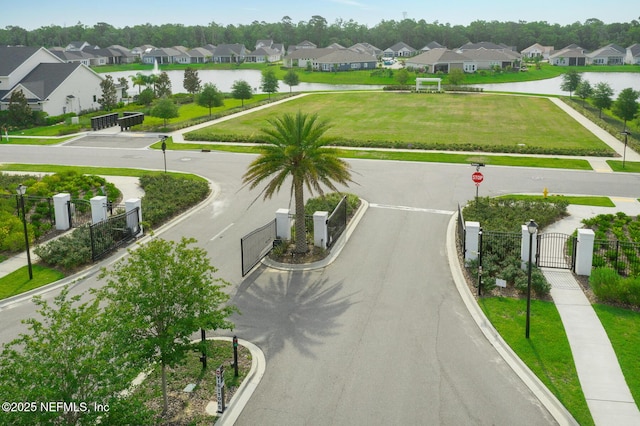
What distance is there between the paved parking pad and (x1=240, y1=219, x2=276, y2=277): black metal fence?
89.0 ft

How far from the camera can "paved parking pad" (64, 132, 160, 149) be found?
4962cm

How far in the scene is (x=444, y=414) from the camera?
13844mm

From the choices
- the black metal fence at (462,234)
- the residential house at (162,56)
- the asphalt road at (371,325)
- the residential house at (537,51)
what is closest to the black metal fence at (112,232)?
the asphalt road at (371,325)

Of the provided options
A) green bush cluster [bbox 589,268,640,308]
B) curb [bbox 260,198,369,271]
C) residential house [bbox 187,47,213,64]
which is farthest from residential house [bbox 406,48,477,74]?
green bush cluster [bbox 589,268,640,308]

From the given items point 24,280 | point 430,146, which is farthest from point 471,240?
point 430,146

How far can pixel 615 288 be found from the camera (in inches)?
764

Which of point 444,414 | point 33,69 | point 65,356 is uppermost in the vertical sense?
point 33,69

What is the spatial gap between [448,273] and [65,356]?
15286 mm

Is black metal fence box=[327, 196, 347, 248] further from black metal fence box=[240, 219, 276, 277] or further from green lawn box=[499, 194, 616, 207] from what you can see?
green lawn box=[499, 194, 616, 207]

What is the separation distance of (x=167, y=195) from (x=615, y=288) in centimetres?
2203

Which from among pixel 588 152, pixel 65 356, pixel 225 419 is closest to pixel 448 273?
pixel 225 419

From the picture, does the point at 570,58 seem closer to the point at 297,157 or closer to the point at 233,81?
the point at 233,81

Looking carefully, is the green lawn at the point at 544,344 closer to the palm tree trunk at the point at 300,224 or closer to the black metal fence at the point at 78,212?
the palm tree trunk at the point at 300,224

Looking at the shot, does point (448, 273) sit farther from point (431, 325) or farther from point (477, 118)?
point (477, 118)
